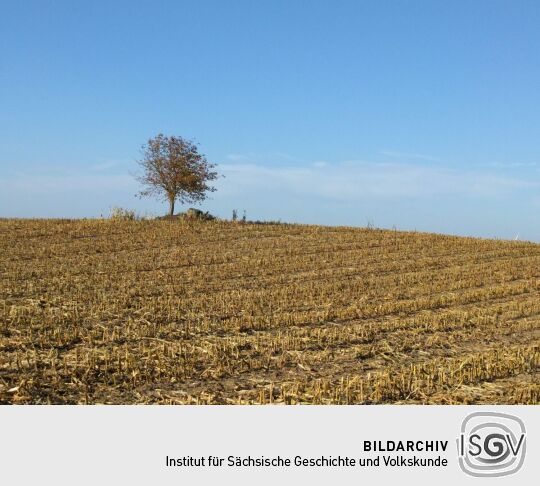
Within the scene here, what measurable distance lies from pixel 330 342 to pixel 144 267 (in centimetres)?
1151

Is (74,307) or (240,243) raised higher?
(240,243)

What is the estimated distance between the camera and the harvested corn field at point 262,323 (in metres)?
9.47

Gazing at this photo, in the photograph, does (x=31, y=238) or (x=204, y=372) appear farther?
(x=31, y=238)

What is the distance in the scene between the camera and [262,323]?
1414cm

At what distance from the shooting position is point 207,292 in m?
18.2

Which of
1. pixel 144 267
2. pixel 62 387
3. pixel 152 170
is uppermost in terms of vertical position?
pixel 152 170

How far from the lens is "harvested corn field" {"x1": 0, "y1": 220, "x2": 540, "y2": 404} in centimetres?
947

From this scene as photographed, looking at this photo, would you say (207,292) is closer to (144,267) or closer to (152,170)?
(144,267)

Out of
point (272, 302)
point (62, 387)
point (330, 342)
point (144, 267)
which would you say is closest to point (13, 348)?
point (62, 387)

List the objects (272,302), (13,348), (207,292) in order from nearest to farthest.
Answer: (13,348) → (272,302) → (207,292)

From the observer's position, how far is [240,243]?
29.3 m

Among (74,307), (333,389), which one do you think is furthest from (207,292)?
(333,389)
